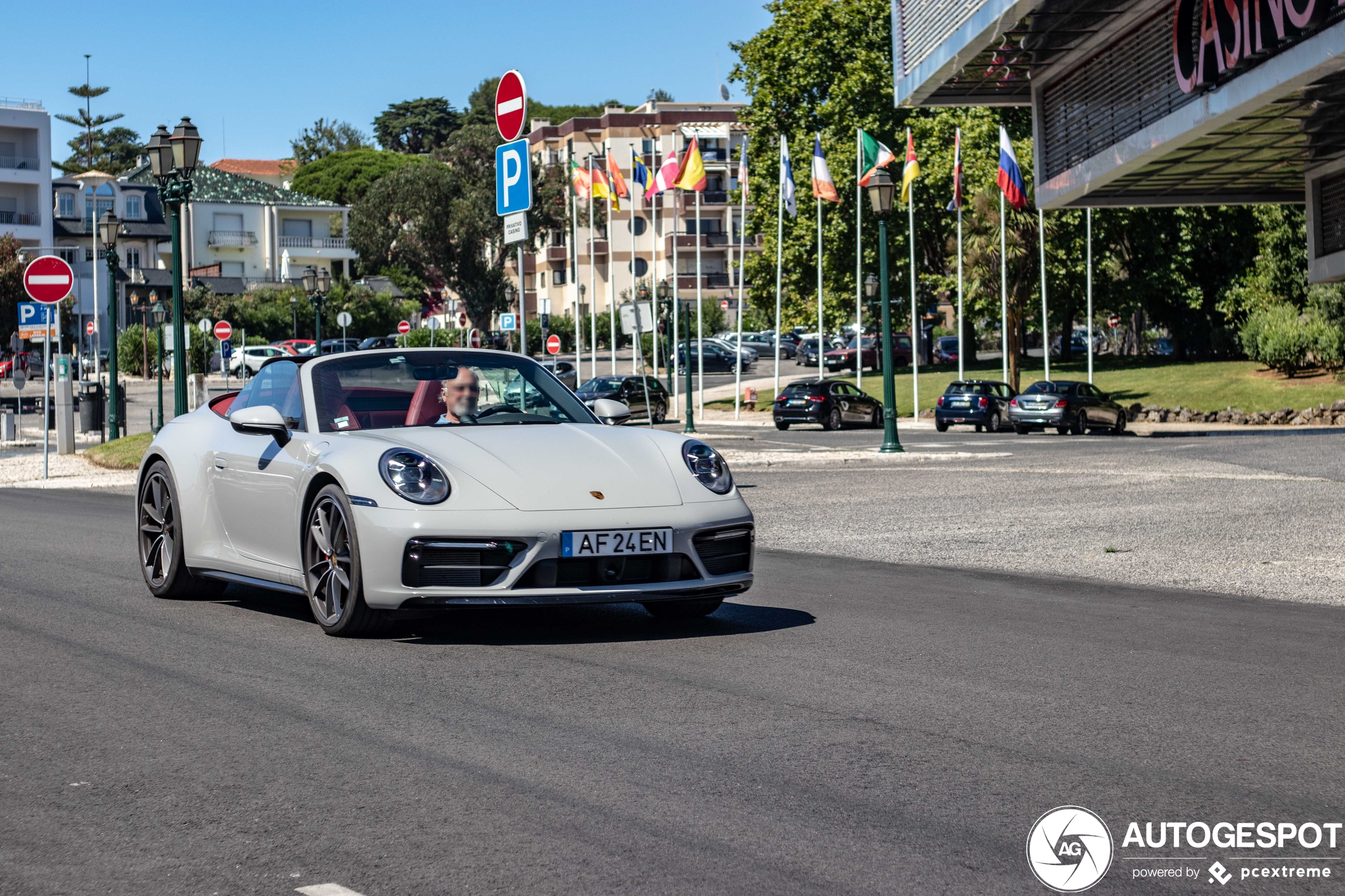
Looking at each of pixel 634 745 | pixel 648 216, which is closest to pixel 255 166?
pixel 648 216

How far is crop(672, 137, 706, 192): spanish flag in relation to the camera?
46.6 m

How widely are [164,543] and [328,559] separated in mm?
2033

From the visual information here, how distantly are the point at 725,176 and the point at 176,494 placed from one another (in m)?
107

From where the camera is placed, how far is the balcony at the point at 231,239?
338 ft

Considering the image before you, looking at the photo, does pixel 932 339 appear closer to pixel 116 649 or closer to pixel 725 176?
pixel 725 176

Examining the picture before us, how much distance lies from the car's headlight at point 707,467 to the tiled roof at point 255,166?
440ft

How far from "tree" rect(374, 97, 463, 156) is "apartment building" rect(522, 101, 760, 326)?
18060 millimetres

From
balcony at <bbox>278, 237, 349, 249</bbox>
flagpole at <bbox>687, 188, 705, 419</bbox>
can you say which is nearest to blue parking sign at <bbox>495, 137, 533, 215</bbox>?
flagpole at <bbox>687, 188, 705, 419</bbox>

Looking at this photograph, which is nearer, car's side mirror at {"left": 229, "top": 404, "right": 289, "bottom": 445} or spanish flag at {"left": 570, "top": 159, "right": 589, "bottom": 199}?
car's side mirror at {"left": 229, "top": 404, "right": 289, "bottom": 445}

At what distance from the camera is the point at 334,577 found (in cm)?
714

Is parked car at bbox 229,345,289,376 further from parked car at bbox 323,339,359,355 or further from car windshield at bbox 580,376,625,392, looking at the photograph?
car windshield at bbox 580,376,625,392

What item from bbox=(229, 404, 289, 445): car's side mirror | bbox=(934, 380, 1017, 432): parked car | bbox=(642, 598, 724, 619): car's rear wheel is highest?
bbox=(934, 380, 1017, 432): parked car

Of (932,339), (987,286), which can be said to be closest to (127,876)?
(987,286)

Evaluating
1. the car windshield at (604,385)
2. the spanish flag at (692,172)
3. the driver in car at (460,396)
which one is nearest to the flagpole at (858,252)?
the spanish flag at (692,172)
